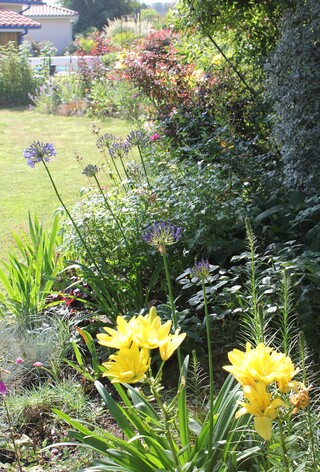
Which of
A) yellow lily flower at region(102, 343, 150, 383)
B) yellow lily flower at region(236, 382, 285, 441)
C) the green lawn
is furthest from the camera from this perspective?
the green lawn

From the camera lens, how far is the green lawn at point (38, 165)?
6.88 m

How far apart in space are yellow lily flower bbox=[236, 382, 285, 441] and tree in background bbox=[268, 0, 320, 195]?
3.21m

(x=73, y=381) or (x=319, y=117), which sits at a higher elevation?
(x=319, y=117)

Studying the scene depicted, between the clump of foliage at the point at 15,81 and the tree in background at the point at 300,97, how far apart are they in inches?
422

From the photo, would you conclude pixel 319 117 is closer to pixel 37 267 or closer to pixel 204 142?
pixel 204 142

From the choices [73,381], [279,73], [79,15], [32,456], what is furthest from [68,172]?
[79,15]

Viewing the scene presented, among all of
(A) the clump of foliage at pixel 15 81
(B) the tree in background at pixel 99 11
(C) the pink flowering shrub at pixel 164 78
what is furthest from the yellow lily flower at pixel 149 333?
(B) the tree in background at pixel 99 11

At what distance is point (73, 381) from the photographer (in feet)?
10.6

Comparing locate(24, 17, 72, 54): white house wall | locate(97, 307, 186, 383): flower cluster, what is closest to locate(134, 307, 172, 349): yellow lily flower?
locate(97, 307, 186, 383): flower cluster

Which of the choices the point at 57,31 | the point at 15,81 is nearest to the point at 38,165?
the point at 15,81

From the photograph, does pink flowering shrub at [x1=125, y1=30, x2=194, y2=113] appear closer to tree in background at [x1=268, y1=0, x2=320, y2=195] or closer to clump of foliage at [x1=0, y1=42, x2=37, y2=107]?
tree in background at [x1=268, y1=0, x2=320, y2=195]

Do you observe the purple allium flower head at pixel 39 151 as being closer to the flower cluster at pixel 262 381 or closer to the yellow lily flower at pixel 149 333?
the yellow lily flower at pixel 149 333

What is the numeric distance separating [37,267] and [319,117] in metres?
2.17

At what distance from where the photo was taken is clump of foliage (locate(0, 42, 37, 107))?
14.5 m
